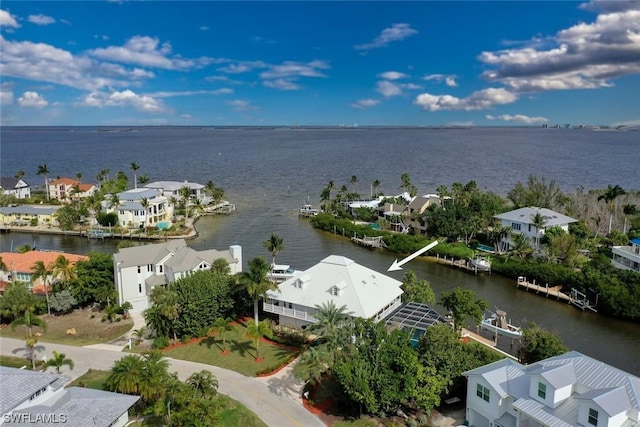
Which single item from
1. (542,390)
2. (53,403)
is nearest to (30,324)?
(53,403)

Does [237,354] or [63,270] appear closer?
[237,354]

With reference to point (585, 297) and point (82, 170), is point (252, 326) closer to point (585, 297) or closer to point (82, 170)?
point (585, 297)

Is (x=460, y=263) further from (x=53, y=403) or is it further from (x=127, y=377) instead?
(x=53, y=403)

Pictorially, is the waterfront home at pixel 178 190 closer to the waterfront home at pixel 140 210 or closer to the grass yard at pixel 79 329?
the waterfront home at pixel 140 210

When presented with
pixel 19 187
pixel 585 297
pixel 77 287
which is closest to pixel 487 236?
pixel 585 297

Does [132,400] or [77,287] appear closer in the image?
[132,400]

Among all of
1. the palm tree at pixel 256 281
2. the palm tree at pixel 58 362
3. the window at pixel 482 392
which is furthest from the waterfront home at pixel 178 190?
the window at pixel 482 392

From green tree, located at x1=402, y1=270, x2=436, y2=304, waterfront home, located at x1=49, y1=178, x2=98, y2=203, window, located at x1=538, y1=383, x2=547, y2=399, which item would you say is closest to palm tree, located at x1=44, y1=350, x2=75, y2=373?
green tree, located at x1=402, y1=270, x2=436, y2=304
